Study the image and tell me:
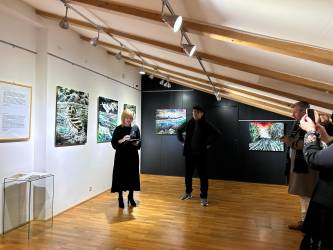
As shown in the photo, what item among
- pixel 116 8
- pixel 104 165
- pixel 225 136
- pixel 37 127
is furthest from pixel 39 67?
pixel 225 136

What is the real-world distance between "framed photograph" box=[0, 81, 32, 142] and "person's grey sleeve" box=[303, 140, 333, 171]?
336 centimetres

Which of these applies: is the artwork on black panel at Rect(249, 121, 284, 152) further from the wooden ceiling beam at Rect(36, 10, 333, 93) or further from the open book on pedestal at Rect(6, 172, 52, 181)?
the open book on pedestal at Rect(6, 172, 52, 181)

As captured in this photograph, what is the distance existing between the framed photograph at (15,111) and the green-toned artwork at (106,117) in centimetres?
175

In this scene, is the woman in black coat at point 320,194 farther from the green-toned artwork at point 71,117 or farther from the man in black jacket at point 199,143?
the green-toned artwork at point 71,117

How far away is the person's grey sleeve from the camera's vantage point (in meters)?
1.59

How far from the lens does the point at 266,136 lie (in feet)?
23.0

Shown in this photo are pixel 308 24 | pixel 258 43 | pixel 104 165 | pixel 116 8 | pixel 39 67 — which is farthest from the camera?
pixel 104 165

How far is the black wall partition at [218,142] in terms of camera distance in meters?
7.03

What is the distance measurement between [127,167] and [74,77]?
1.76 metres

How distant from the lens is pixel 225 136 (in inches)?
290

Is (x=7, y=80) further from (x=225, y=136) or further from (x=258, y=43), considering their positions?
(x=225, y=136)

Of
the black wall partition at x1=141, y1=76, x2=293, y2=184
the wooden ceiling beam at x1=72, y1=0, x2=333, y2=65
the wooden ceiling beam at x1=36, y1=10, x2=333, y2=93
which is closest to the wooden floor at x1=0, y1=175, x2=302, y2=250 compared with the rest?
the black wall partition at x1=141, y1=76, x2=293, y2=184

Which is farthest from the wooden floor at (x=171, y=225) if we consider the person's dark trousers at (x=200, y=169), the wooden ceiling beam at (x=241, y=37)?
the wooden ceiling beam at (x=241, y=37)

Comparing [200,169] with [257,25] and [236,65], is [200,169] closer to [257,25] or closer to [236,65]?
[236,65]
